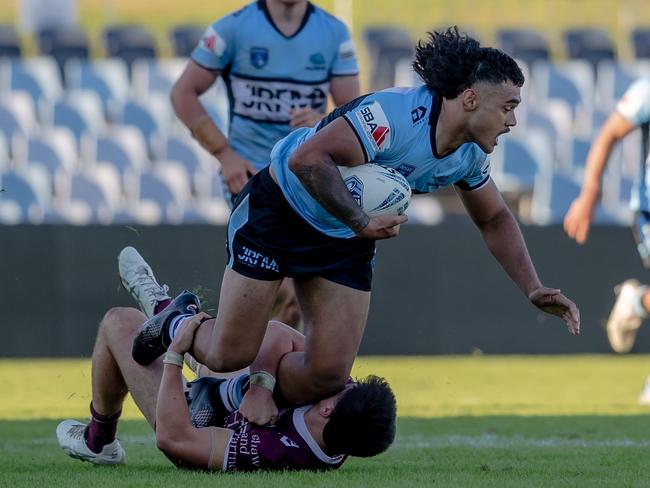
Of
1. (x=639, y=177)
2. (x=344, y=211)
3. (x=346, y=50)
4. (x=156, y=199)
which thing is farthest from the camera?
(x=156, y=199)

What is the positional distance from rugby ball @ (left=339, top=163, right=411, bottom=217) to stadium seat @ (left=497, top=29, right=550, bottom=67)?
13081 mm

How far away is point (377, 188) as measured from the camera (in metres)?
5.38

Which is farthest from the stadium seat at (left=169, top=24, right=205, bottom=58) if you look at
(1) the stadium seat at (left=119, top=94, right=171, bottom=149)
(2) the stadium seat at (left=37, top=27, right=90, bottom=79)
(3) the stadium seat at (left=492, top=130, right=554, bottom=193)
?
(3) the stadium seat at (left=492, top=130, right=554, bottom=193)

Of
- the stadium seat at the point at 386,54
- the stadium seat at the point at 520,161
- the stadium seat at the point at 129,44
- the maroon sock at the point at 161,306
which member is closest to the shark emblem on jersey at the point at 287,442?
the maroon sock at the point at 161,306

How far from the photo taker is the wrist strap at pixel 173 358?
18.3 feet

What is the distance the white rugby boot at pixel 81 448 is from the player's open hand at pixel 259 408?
73 cm

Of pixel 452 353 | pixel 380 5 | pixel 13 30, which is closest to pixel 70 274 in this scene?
pixel 452 353

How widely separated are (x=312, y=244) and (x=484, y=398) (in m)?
4.15

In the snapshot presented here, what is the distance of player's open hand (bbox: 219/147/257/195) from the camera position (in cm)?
762

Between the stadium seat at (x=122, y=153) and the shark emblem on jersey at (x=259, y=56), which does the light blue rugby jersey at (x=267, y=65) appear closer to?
the shark emblem on jersey at (x=259, y=56)

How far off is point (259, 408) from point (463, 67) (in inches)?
62.6

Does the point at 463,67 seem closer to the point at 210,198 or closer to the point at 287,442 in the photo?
the point at 287,442

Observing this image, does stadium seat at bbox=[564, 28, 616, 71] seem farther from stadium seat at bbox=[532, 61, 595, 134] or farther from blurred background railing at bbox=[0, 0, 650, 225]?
stadium seat at bbox=[532, 61, 595, 134]

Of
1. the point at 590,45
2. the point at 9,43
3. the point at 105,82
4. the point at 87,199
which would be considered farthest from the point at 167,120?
the point at 590,45
